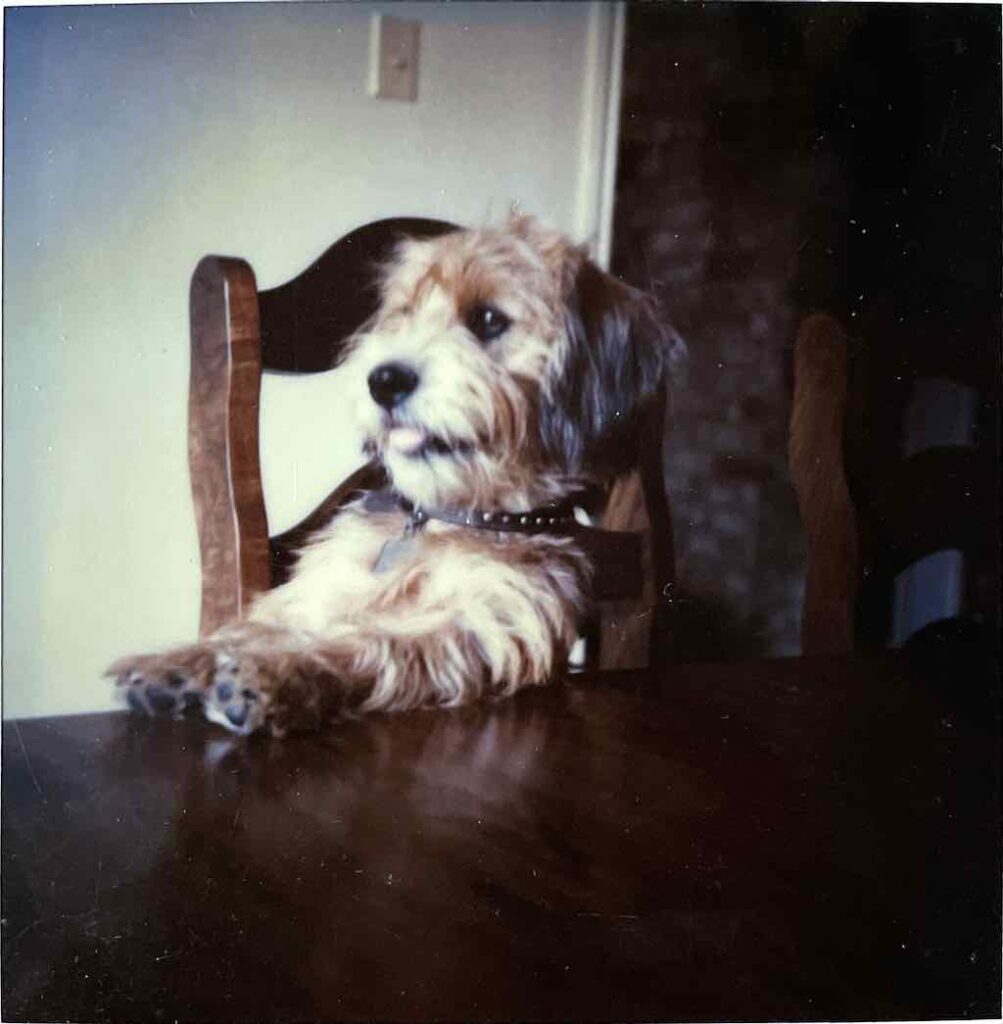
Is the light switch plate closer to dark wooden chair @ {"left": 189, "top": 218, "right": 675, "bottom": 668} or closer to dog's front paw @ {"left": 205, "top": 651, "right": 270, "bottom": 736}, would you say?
dark wooden chair @ {"left": 189, "top": 218, "right": 675, "bottom": 668}

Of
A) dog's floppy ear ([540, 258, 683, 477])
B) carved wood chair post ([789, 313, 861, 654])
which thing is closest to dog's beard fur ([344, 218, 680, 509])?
dog's floppy ear ([540, 258, 683, 477])

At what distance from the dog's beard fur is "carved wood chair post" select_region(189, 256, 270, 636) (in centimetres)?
7

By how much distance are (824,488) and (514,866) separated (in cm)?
39

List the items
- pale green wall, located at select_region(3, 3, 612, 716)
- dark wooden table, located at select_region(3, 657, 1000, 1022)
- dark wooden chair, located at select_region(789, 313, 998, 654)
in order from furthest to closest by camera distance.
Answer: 1. dark wooden chair, located at select_region(789, 313, 998, 654)
2. pale green wall, located at select_region(3, 3, 612, 716)
3. dark wooden table, located at select_region(3, 657, 1000, 1022)

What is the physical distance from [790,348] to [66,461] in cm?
51

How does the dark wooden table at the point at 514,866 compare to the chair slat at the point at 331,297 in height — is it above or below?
below

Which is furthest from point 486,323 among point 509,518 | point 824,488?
point 824,488

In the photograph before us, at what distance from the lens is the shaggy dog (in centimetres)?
67

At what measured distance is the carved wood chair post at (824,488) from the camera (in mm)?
740

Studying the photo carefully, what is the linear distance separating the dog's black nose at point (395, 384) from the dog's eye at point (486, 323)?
5 centimetres

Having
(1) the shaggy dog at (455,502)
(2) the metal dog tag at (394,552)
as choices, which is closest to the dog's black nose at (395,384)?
(1) the shaggy dog at (455,502)

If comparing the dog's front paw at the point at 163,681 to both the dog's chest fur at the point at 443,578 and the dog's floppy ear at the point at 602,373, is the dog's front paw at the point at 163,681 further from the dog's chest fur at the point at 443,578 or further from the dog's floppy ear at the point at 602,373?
the dog's floppy ear at the point at 602,373

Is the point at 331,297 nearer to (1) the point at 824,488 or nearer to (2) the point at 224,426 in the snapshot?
(2) the point at 224,426

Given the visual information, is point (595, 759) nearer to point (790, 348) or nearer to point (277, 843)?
point (277, 843)
